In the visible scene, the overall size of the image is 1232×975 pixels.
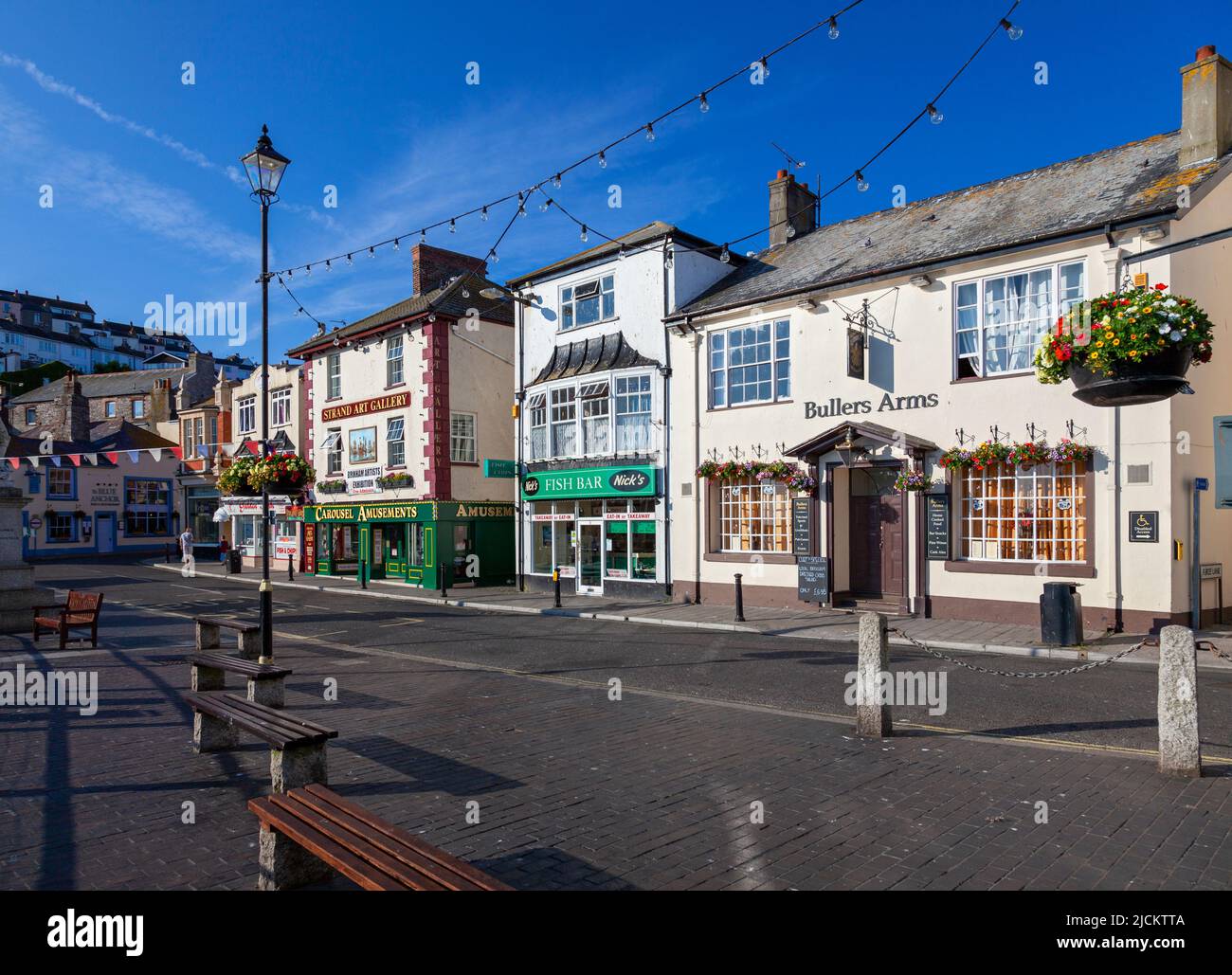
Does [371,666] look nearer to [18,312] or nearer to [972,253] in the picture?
[972,253]

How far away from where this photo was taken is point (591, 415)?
23.1m

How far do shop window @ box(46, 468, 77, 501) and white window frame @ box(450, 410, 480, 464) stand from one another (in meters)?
32.1

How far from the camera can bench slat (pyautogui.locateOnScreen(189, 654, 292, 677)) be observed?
310 inches

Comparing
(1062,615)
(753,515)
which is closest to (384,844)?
(1062,615)

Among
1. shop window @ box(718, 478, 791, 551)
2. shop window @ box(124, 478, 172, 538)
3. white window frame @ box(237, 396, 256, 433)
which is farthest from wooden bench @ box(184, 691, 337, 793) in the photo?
shop window @ box(124, 478, 172, 538)

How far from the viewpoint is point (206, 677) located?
29.0ft

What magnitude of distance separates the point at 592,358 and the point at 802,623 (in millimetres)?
10350

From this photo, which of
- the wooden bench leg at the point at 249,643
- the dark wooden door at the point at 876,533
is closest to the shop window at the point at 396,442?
the dark wooden door at the point at 876,533

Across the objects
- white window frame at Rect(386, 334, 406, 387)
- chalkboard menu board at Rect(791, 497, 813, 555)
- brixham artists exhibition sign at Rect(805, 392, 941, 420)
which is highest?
white window frame at Rect(386, 334, 406, 387)

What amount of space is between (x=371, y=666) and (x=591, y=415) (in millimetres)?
12531

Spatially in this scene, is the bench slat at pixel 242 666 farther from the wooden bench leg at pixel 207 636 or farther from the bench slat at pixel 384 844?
the bench slat at pixel 384 844

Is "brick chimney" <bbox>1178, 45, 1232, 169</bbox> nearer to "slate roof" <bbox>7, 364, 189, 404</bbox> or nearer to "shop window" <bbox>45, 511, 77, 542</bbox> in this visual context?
"shop window" <bbox>45, 511, 77, 542</bbox>

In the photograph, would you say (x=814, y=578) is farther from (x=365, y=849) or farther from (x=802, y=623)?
(x=365, y=849)
